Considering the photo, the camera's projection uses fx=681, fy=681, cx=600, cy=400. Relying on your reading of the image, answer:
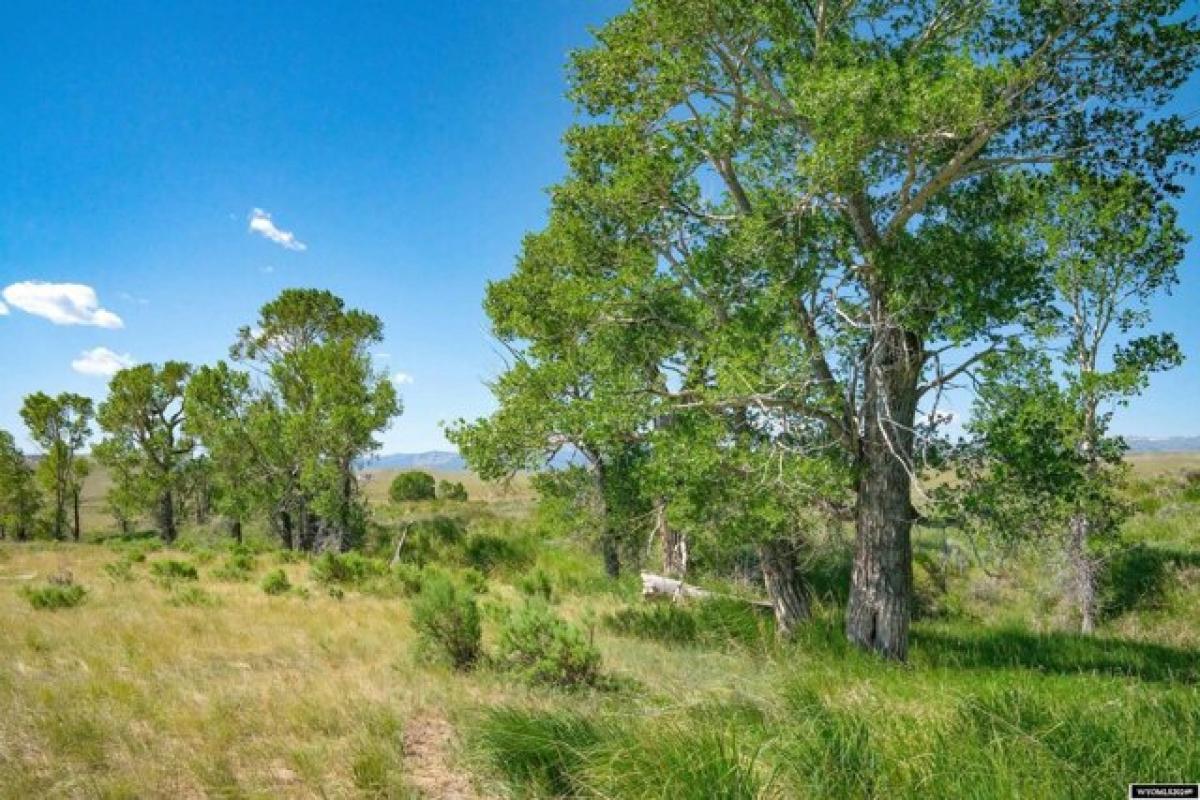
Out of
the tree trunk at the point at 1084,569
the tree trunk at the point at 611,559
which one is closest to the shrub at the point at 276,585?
the tree trunk at the point at 611,559

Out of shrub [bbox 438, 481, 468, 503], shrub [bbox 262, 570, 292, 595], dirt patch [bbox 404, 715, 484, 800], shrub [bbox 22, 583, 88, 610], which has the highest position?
shrub [bbox 438, 481, 468, 503]

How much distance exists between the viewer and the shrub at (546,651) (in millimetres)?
7590

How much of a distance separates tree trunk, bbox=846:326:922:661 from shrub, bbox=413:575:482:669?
497 cm

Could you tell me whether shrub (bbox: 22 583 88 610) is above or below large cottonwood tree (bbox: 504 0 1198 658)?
below

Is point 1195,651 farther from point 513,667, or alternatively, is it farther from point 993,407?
point 513,667

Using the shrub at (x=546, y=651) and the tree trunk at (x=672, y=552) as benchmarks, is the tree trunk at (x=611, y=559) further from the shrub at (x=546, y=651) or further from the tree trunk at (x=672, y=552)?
the shrub at (x=546, y=651)

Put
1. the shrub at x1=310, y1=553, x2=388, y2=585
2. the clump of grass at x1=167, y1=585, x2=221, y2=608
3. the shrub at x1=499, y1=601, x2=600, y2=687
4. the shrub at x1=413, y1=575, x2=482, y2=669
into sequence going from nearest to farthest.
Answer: the shrub at x1=499, y1=601, x2=600, y2=687 < the shrub at x1=413, y1=575, x2=482, y2=669 < the clump of grass at x1=167, y1=585, x2=221, y2=608 < the shrub at x1=310, y1=553, x2=388, y2=585

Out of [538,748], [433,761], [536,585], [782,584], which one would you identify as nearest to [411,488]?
[536,585]

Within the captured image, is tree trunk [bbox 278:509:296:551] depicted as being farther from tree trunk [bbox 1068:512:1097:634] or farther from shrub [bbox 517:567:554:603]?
tree trunk [bbox 1068:512:1097:634]

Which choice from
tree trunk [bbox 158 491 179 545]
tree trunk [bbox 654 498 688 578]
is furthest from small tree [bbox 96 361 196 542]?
tree trunk [bbox 654 498 688 578]

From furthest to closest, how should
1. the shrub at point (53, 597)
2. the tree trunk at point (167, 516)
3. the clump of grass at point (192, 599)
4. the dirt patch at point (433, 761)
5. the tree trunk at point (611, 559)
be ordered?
1. the tree trunk at point (167, 516)
2. the tree trunk at point (611, 559)
3. the clump of grass at point (192, 599)
4. the shrub at point (53, 597)
5. the dirt patch at point (433, 761)

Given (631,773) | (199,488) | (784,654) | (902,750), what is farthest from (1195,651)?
(199,488)

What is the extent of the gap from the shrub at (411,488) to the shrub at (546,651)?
1363 inches

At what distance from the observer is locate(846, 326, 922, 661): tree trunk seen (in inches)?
338
